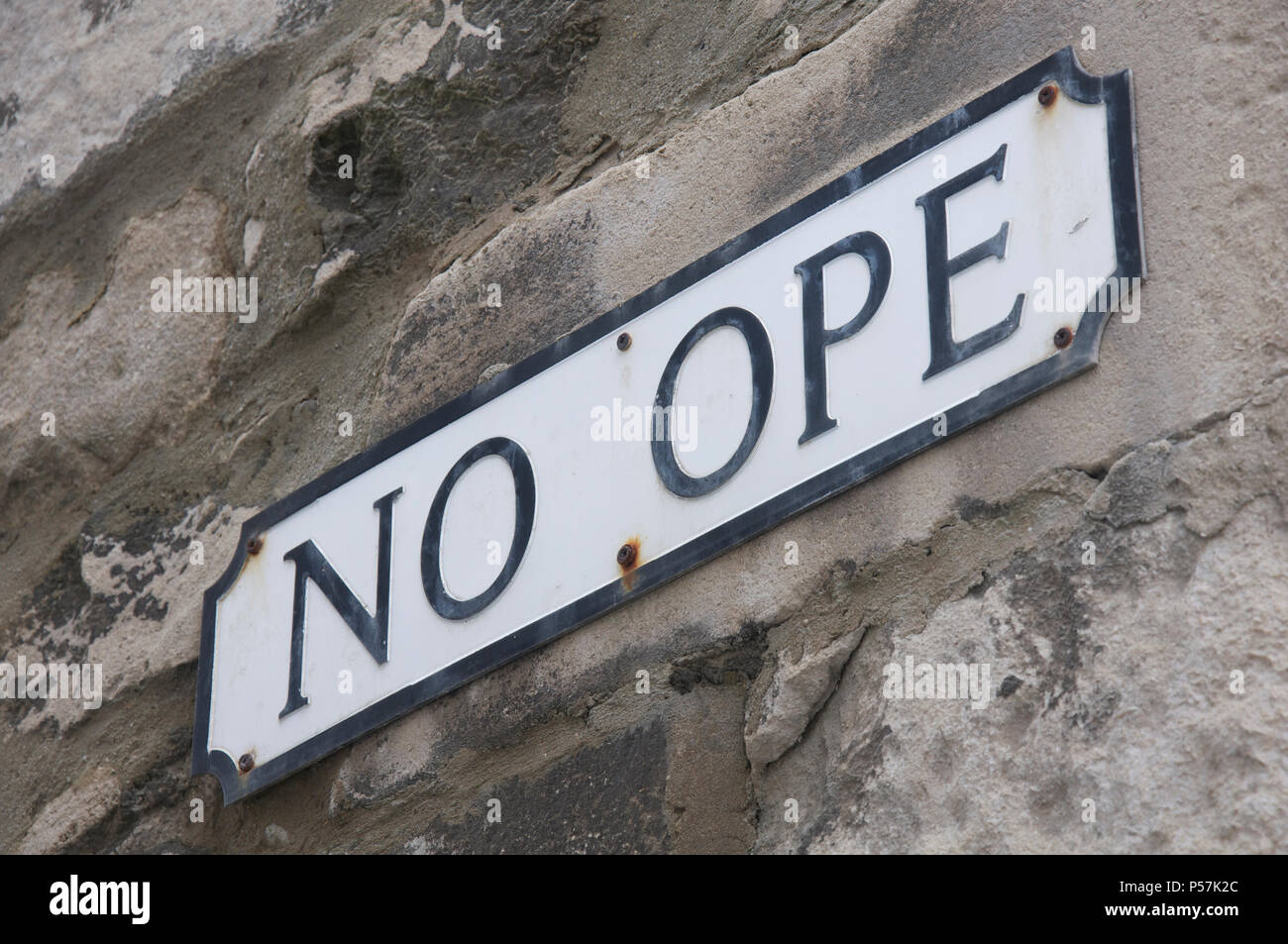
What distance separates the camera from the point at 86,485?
1.73m

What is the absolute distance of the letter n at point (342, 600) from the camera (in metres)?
1.39

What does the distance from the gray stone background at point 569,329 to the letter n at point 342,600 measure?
0.07 metres

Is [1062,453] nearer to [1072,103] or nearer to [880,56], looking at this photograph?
[1072,103]

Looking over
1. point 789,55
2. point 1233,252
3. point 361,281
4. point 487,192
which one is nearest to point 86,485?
point 361,281

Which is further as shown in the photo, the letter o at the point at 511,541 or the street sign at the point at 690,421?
the letter o at the point at 511,541

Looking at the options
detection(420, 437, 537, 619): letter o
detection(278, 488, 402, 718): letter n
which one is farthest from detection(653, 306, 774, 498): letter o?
detection(278, 488, 402, 718): letter n

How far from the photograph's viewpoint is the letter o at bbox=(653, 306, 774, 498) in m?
A: 1.20
